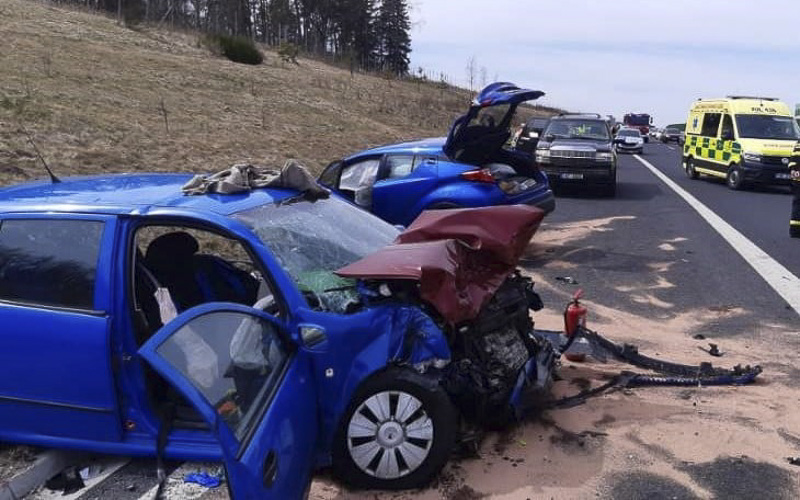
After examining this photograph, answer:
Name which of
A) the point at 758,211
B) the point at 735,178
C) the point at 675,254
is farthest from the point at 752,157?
the point at 675,254

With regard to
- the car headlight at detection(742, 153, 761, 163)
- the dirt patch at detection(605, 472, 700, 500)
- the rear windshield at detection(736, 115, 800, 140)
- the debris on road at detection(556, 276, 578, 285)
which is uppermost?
the rear windshield at detection(736, 115, 800, 140)

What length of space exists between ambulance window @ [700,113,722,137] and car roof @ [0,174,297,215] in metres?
17.2

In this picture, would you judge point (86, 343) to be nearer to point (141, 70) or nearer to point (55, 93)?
point (55, 93)

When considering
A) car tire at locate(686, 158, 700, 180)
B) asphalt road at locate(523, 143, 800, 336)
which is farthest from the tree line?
asphalt road at locate(523, 143, 800, 336)

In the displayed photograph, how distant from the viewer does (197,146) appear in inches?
546

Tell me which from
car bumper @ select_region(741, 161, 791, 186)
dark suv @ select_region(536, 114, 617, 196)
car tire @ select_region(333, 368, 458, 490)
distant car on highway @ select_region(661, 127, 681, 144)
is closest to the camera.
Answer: car tire @ select_region(333, 368, 458, 490)

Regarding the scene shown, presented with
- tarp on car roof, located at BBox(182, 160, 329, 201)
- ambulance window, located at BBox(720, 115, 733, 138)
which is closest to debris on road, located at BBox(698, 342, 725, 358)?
tarp on car roof, located at BBox(182, 160, 329, 201)

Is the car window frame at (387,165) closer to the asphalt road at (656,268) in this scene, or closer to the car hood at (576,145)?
the asphalt road at (656,268)

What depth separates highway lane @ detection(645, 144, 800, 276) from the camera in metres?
10.0

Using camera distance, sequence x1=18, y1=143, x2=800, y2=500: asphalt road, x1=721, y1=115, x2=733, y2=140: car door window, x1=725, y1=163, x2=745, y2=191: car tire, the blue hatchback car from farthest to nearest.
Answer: x1=721, y1=115, x2=733, y2=140: car door window < x1=725, y1=163, x2=745, y2=191: car tire < the blue hatchback car < x1=18, y1=143, x2=800, y2=500: asphalt road

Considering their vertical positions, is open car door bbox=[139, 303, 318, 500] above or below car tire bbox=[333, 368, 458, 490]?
above

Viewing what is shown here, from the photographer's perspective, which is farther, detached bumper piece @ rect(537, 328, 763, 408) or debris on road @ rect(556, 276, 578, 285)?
debris on road @ rect(556, 276, 578, 285)

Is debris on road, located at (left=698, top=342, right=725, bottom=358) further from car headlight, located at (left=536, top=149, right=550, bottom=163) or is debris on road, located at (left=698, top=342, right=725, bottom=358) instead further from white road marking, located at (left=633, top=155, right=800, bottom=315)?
car headlight, located at (left=536, top=149, right=550, bottom=163)

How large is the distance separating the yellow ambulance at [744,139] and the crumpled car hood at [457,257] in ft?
48.5
